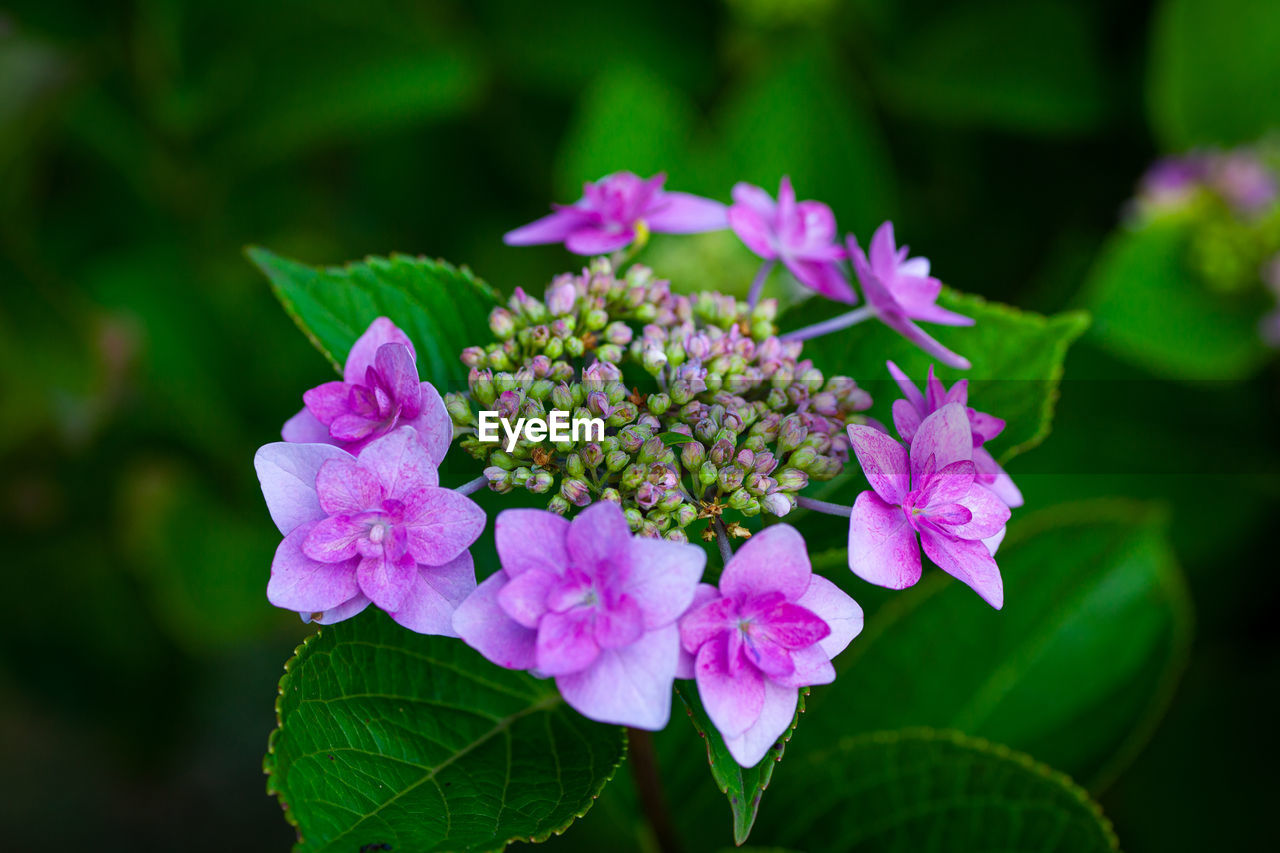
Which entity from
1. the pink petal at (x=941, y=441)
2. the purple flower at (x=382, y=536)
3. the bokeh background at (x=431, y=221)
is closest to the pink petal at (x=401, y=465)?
the purple flower at (x=382, y=536)

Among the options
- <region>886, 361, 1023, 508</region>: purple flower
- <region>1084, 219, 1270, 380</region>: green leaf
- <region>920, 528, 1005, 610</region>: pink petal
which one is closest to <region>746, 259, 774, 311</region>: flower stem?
<region>886, 361, 1023, 508</region>: purple flower

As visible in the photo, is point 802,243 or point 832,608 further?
point 802,243

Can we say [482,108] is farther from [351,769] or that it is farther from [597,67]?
[351,769]

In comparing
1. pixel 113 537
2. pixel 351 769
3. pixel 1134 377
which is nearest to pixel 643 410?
pixel 351 769

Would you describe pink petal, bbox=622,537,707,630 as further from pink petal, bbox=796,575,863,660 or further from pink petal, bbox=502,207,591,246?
pink petal, bbox=502,207,591,246

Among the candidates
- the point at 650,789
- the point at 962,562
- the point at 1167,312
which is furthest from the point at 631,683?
the point at 1167,312

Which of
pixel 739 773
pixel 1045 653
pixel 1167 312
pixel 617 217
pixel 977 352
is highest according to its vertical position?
pixel 617 217

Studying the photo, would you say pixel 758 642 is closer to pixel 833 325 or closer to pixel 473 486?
pixel 473 486
